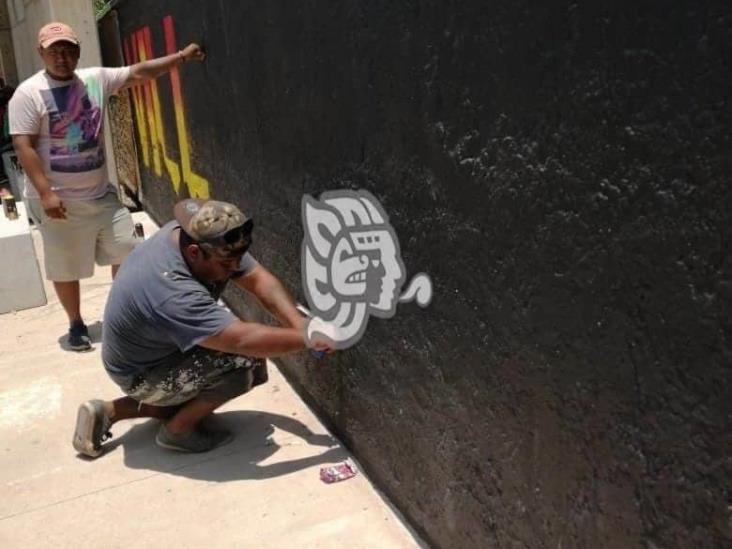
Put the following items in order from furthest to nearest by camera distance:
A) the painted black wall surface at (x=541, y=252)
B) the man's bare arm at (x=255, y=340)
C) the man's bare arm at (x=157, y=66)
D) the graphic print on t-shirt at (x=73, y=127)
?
the man's bare arm at (x=157, y=66) → the graphic print on t-shirt at (x=73, y=127) → the man's bare arm at (x=255, y=340) → the painted black wall surface at (x=541, y=252)

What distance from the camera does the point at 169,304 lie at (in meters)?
2.71

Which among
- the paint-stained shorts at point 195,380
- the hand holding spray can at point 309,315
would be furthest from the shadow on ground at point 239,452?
the hand holding spray can at point 309,315

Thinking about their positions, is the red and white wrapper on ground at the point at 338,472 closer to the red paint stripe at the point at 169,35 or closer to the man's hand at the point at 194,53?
the man's hand at the point at 194,53

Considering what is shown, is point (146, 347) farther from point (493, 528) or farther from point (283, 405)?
point (493, 528)

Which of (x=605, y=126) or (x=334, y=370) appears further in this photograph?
(x=334, y=370)

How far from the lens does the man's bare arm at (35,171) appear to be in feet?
13.3

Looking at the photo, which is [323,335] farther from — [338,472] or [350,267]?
[338,472]

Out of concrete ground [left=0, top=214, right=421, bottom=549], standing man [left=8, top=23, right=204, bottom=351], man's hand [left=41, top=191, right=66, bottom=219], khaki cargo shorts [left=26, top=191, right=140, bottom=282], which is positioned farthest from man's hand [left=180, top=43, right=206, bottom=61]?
concrete ground [left=0, top=214, right=421, bottom=549]

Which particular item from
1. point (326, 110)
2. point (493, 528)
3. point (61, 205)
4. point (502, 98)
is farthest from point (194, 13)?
point (493, 528)

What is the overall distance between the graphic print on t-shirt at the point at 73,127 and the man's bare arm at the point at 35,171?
0.11m

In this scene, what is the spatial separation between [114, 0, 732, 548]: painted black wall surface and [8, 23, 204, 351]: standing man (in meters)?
1.79

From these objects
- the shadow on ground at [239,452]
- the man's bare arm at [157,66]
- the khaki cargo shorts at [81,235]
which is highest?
the man's bare arm at [157,66]

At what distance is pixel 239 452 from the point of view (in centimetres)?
316

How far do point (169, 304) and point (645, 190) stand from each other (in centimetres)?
185
